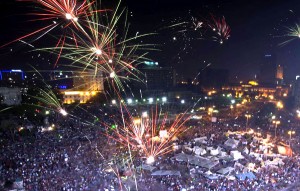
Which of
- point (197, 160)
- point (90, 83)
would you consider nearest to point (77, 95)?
point (90, 83)

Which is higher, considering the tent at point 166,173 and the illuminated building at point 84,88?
the illuminated building at point 84,88

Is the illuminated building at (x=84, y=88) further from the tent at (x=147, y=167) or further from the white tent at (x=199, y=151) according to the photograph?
the tent at (x=147, y=167)

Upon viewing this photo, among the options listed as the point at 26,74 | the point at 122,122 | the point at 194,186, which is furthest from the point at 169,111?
the point at 26,74

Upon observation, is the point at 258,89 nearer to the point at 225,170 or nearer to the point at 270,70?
the point at 270,70

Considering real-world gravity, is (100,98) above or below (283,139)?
above

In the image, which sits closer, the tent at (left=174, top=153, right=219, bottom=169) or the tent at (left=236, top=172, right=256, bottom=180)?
the tent at (left=236, top=172, right=256, bottom=180)

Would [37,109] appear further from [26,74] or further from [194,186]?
[26,74]

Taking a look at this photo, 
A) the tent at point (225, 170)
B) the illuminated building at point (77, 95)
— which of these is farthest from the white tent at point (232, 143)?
the illuminated building at point (77, 95)

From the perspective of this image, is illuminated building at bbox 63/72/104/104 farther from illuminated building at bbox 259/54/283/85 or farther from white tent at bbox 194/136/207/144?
illuminated building at bbox 259/54/283/85

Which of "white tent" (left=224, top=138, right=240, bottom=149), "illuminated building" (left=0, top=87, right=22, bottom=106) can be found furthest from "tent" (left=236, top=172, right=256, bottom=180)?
"illuminated building" (left=0, top=87, right=22, bottom=106)
